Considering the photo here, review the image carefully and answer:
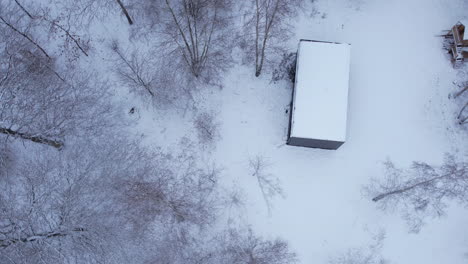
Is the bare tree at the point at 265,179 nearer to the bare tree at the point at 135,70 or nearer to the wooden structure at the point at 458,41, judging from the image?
the bare tree at the point at 135,70

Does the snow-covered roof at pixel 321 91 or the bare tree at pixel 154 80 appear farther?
the bare tree at pixel 154 80

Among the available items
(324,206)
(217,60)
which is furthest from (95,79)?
(324,206)

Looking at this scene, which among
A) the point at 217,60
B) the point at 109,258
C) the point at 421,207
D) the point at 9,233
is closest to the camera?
the point at 9,233

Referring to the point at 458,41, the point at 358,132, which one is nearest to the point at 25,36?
the point at 358,132

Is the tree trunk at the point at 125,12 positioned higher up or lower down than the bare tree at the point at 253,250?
higher up

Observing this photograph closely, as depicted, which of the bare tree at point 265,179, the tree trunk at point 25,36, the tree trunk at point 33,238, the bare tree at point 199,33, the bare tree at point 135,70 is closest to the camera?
A: the tree trunk at point 33,238

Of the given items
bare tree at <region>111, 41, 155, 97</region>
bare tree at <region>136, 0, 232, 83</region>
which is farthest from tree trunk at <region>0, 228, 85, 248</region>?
bare tree at <region>136, 0, 232, 83</region>

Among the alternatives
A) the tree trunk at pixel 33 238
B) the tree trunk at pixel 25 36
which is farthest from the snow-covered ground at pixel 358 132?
the tree trunk at pixel 25 36

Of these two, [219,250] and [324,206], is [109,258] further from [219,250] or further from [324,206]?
[324,206]

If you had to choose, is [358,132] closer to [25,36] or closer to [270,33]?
[270,33]
